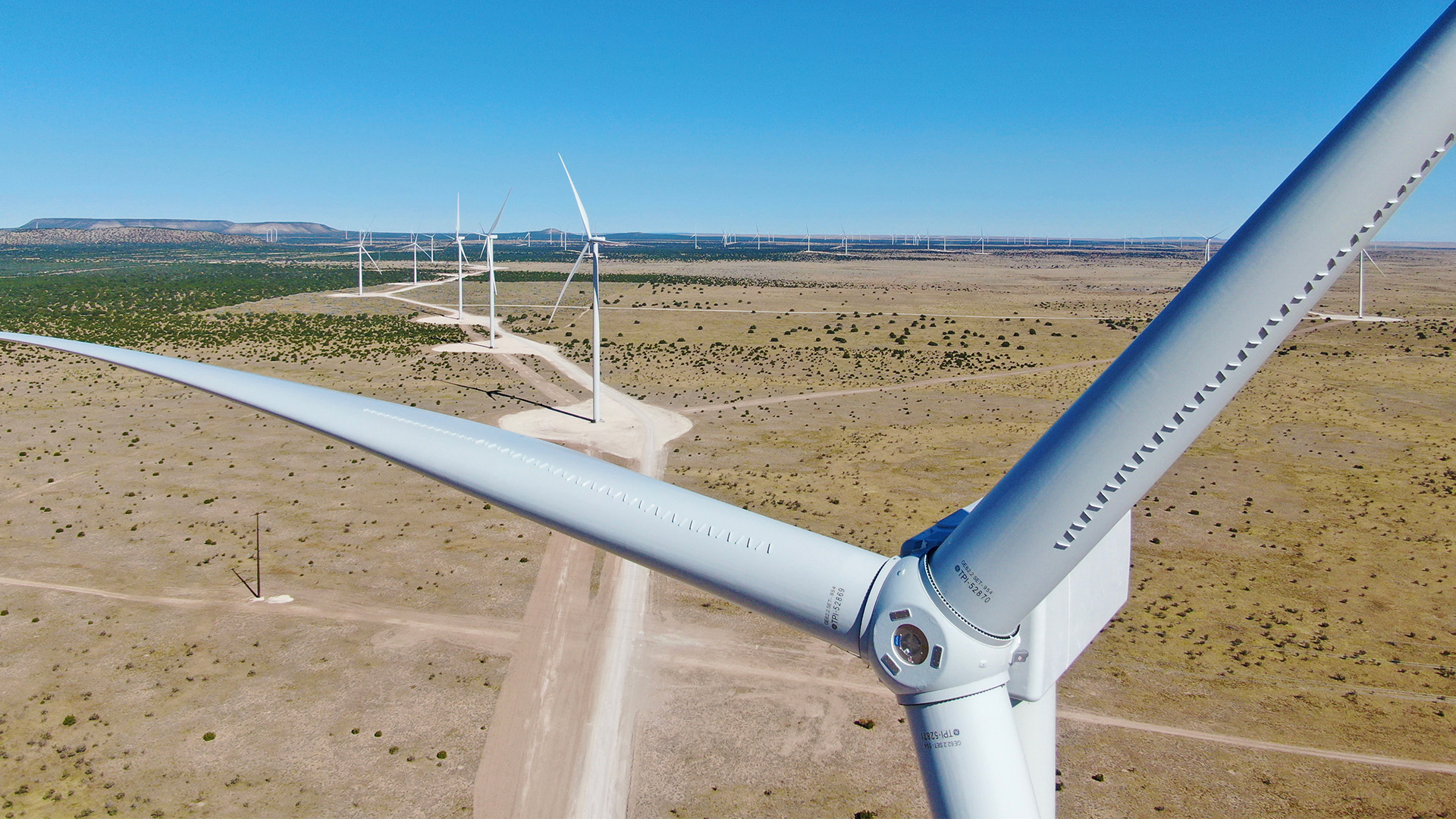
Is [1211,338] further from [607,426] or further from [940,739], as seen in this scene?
[607,426]

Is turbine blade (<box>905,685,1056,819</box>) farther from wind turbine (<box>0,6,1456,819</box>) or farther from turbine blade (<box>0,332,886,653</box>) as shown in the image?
turbine blade (<box>0,332,886,653</box>)

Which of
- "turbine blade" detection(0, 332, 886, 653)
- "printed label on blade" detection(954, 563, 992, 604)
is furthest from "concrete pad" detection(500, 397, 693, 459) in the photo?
"printed label on blade" detection(954, 563, 992, 604)

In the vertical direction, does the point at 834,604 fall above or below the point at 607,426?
above

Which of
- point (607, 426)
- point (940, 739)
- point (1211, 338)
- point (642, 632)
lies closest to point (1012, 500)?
point (1211, 338)

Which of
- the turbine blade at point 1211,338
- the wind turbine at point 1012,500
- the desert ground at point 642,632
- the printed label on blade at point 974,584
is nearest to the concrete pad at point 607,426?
the desert ground at point 642,632

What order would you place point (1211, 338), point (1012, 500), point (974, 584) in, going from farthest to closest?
point (974, 584), point (1012, 500), point (1211, 338)

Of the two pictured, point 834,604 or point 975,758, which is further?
point 834,604

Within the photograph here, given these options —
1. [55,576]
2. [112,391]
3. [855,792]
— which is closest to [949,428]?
[855,792]

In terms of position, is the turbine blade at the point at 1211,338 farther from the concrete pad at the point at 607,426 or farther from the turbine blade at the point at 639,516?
the concrete pad at the point at 607,426
